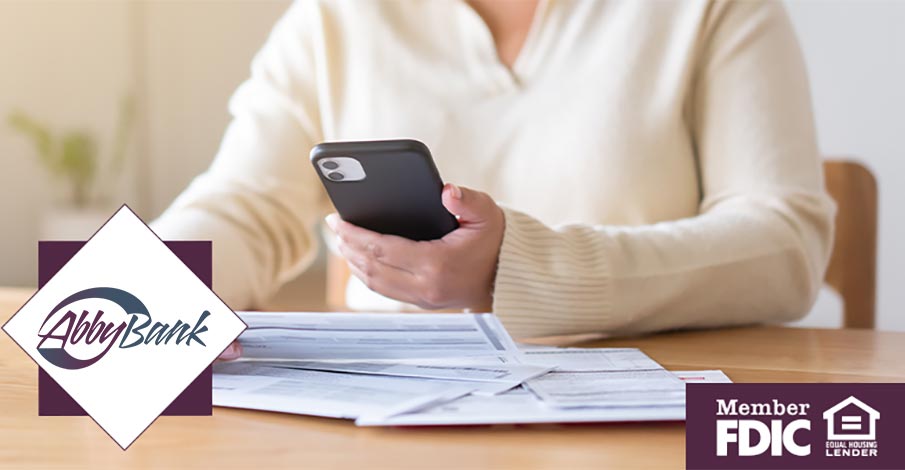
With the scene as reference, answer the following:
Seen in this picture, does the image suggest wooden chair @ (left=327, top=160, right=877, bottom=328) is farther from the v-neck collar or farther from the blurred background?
the blurred background

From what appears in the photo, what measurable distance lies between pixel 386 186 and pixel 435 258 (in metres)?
0.07

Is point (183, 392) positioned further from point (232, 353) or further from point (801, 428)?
point (801, 428)

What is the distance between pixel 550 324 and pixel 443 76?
0.48 m

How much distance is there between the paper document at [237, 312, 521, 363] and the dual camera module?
0.38 ft

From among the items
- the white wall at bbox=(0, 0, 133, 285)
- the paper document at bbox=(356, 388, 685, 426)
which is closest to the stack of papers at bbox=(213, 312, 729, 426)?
the paper document at bbox=(356, 388, 685, 426)

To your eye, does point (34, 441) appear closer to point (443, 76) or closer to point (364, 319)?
point (364, 319)

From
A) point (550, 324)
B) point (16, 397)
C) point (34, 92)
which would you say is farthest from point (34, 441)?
point (34, 92)

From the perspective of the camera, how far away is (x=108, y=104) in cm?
372

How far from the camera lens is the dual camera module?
696 mm

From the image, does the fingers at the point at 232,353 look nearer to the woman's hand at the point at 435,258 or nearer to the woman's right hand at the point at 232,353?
the woman's right hand at the point at 232,353

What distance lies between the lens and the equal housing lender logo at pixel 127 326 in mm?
546

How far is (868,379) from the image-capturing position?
2.35 ft

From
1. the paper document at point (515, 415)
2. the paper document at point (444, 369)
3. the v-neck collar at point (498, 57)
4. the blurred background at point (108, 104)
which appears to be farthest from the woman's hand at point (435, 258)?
the blurred background at point (108, 104)

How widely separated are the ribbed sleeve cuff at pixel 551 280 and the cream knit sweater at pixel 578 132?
52 millimetres
